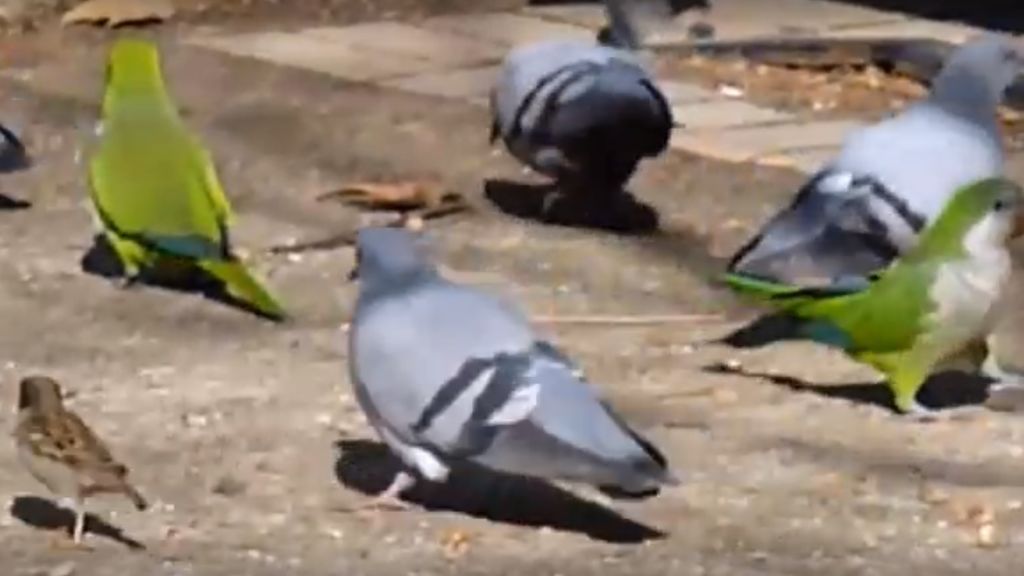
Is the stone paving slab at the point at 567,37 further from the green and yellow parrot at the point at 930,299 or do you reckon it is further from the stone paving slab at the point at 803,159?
the green and yellow parrot at the point at 930,299

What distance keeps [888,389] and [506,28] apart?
4.04m

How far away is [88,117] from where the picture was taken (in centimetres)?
709

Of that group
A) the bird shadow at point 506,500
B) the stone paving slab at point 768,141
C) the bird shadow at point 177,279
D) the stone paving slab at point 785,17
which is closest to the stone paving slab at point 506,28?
the stone paving slab at point 785,17

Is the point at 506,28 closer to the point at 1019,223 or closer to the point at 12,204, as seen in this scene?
the point at 12,204

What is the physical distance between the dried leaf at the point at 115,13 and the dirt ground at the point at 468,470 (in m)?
1.71

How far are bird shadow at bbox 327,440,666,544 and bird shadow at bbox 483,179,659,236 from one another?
1875mm

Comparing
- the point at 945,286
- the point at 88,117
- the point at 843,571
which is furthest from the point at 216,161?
the point at 843,571

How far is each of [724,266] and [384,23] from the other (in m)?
3.19

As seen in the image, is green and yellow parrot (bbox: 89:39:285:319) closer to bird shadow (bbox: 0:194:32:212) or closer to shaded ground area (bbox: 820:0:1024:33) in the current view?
bird shadow (bbox: 0:194:32:212)

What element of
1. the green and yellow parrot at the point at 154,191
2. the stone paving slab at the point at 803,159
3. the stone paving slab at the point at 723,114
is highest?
the green and yellow parrot at the point at 154,191

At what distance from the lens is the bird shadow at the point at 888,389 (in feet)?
15.6

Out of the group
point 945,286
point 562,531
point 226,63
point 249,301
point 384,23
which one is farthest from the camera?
point 384,23

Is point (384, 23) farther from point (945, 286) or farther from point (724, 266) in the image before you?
point (945, 286)

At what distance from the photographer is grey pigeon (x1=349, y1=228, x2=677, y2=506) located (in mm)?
3639
